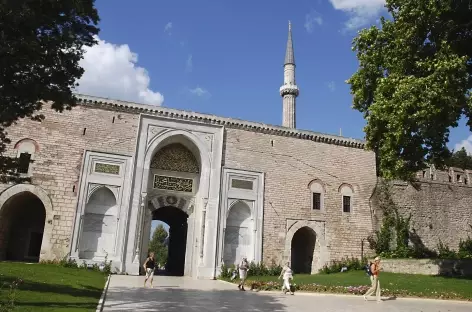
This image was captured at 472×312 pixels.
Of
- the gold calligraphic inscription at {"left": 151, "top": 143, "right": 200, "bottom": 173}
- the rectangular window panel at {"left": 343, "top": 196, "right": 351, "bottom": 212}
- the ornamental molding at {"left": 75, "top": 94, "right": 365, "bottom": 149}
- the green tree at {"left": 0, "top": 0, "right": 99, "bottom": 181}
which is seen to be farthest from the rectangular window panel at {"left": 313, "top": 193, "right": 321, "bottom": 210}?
the green tree at {"left": 0, "top": 0, "right": 99, "bottom": 181}

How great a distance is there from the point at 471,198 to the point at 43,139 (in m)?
23.2

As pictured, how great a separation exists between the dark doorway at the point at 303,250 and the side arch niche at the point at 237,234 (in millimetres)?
3174

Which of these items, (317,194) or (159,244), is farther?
(159,244)

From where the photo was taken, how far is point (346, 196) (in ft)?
71.8

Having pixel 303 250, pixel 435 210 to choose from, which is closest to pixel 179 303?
pixel 303 250

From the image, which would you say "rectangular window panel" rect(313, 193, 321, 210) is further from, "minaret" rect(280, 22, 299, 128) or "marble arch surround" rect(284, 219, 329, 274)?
"minaret" rect(280, 22, 299, 128)

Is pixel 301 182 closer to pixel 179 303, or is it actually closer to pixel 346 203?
pixel 346 203

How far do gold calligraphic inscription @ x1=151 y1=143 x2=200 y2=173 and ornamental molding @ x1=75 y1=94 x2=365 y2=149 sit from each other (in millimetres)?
1662

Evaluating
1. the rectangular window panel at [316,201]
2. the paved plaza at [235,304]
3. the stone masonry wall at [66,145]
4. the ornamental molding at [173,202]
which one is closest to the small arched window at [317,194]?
the rectangular window panel at [316,201]

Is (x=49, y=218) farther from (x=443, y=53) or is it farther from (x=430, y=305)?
(x=443, y=53)

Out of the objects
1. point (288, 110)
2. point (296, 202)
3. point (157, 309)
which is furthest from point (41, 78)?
point (288, 110)

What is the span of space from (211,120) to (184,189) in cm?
366

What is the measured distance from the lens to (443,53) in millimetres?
13266

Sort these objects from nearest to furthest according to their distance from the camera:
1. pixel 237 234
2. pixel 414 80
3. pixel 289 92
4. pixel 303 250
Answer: pixel 414 80, pixel 237 234, pixel 303 250, pixel 289 92
